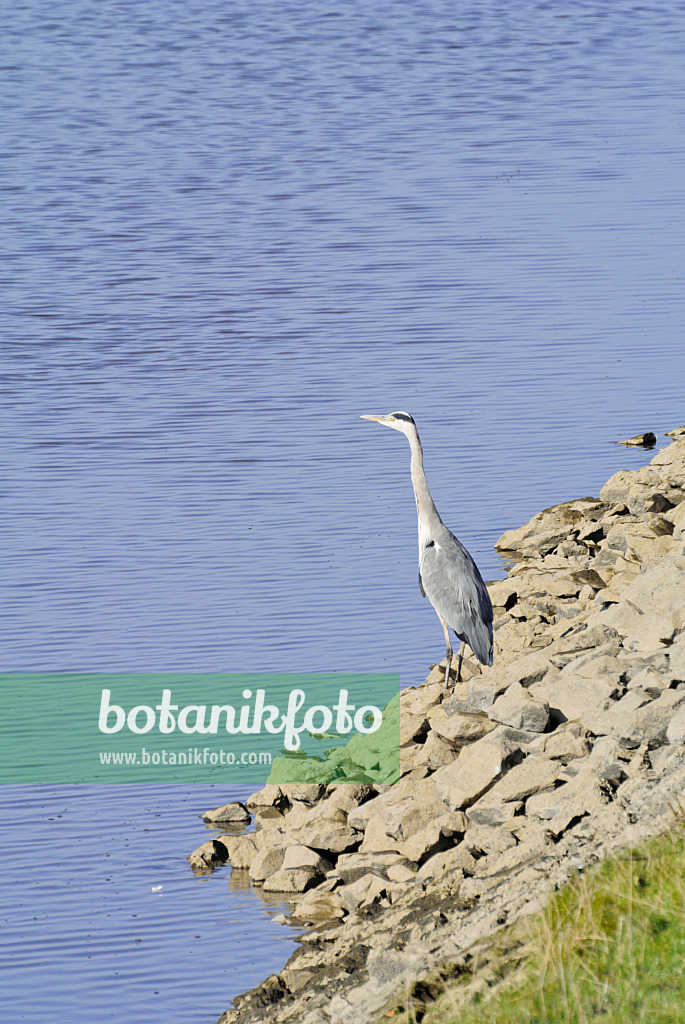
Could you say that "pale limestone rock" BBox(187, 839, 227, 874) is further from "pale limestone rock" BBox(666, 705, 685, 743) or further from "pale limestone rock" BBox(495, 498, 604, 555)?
"pale limestone rock" BBox(495, 498, 604, 555)

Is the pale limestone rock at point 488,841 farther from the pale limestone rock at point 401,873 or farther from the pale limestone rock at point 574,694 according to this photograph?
the pale limestone rock at point 574,694

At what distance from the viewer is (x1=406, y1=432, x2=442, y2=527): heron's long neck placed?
1355cm

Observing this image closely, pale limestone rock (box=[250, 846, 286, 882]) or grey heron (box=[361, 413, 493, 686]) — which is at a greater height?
grey heron (box=[361, 413, 493, 686])

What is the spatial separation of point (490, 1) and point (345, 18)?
28.1 feet

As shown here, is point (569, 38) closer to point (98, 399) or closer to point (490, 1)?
point (490, 1)

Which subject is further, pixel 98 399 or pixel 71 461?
pixel 98 399

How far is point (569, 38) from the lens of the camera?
60.4m

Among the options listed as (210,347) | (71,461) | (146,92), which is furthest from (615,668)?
(146,92)

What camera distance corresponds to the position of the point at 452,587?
12.9 meters

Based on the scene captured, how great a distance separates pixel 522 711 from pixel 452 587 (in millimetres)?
3035

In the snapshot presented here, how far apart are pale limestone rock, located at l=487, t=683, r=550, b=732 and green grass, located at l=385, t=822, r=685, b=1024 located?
2.17 meters

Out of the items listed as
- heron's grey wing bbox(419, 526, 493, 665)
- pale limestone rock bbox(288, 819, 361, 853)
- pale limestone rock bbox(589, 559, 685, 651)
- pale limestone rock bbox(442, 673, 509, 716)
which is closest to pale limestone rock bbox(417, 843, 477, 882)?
pale limestone rock bbox(288, 819, 361, 853)

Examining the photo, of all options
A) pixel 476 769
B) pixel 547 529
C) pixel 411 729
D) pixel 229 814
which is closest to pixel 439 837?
pixel 476 769

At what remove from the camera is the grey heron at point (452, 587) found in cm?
1257
